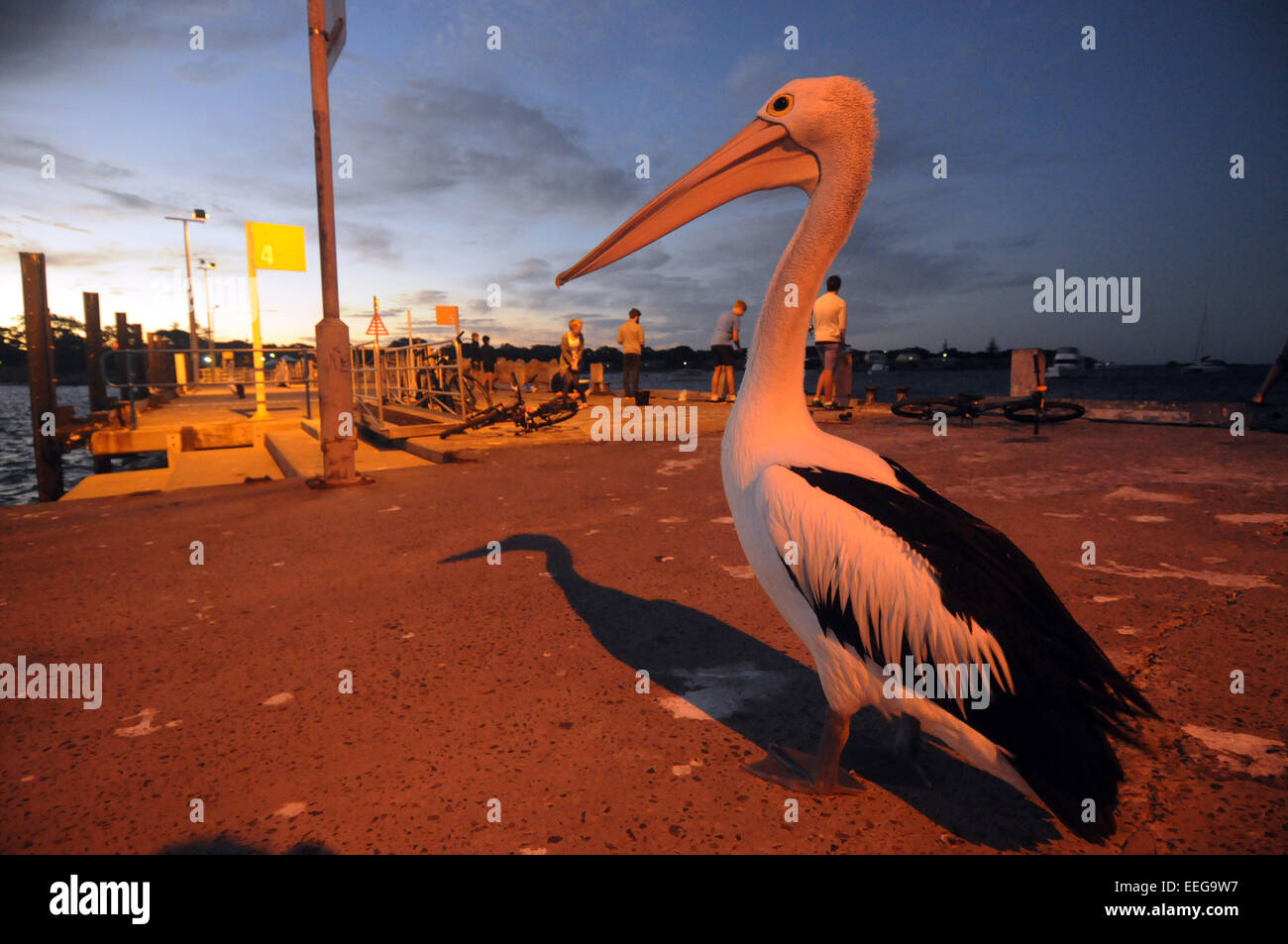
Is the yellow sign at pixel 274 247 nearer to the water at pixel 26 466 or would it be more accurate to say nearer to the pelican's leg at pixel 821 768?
the water at pixel 26 466

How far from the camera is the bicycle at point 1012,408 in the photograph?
9.03 meters

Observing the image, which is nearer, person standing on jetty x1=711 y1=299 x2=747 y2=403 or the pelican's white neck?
the pelican's white neck

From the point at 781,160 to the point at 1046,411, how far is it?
32.8 ft

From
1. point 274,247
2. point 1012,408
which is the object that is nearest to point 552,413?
point 274,247

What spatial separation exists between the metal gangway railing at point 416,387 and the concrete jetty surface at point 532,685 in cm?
566

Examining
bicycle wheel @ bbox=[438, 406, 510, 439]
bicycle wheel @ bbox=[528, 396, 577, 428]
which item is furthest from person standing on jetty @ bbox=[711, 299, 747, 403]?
bicycle wheel @ bbox=[438, 406, 510, 439]

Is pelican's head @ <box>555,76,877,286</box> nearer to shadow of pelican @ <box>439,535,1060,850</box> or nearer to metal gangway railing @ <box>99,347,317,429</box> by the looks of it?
shadow of pelican @ <box>439,535,1060,850</box>

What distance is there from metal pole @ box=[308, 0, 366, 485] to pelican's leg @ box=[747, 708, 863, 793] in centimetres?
557

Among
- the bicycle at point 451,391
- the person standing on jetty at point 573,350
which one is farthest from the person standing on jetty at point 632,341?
the bicycle at point 451,391

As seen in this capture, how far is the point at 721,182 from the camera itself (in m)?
2.29

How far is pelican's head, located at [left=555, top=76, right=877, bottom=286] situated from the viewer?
83.0 inches

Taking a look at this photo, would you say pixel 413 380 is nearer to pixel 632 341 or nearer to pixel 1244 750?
pixel 632 341
